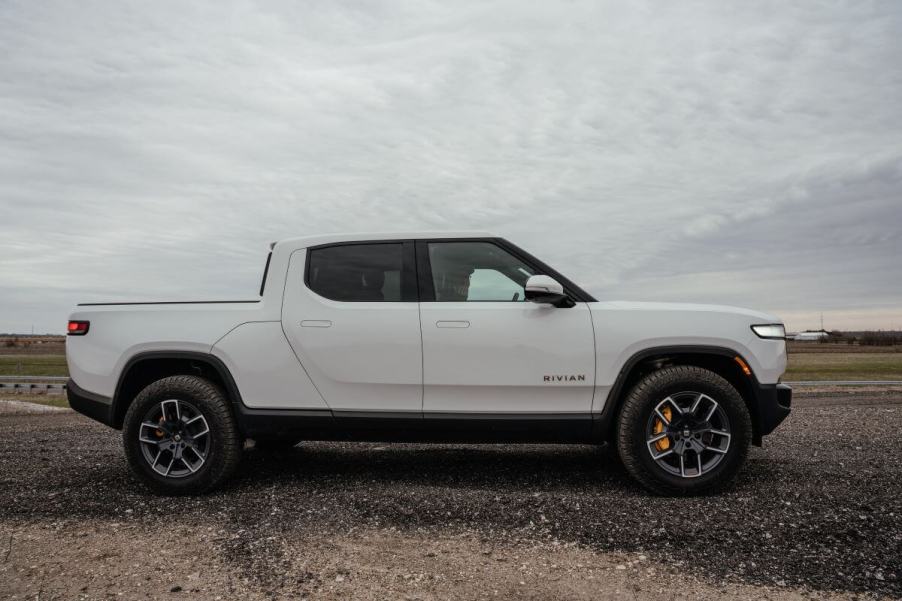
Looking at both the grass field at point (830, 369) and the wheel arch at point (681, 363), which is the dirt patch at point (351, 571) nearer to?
the wheel arch at point (681, 363)

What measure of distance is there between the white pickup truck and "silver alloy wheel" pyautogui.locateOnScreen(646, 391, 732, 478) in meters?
0.01

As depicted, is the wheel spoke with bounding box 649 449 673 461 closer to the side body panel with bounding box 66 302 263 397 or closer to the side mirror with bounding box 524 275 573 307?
the side mirror with bounding box 524 275 573 307

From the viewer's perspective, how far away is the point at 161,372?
5.11 m

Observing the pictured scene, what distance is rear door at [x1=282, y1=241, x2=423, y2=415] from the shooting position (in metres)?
4.60

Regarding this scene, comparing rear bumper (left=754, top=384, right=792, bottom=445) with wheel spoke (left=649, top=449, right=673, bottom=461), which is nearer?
wheel spoke (left=649, top=449, right=673, bottom=461)

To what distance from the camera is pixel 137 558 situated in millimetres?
3631

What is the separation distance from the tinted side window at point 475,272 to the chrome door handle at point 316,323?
813 millimetres

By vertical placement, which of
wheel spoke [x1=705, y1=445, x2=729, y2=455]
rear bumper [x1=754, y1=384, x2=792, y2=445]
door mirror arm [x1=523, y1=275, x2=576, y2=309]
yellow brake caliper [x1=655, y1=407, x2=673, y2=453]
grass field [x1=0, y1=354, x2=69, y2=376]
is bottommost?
grass field [x1=0, y1=354, x2=69, y2=376]

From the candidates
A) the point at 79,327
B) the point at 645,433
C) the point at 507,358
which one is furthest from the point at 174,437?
the point at 645,433

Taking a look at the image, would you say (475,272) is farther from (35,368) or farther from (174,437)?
(35,368)

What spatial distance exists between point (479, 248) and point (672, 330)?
59.0 inches

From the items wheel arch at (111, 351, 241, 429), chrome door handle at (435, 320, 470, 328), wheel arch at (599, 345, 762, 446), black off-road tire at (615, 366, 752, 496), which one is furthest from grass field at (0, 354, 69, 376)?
black off-road tire at (615, 366, 752, 496)

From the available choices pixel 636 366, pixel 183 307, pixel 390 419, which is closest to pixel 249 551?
pixel 390 419

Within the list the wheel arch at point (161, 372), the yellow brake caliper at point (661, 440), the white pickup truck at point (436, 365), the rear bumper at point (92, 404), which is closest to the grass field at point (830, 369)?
the white pickup truck at point (436, 365)
